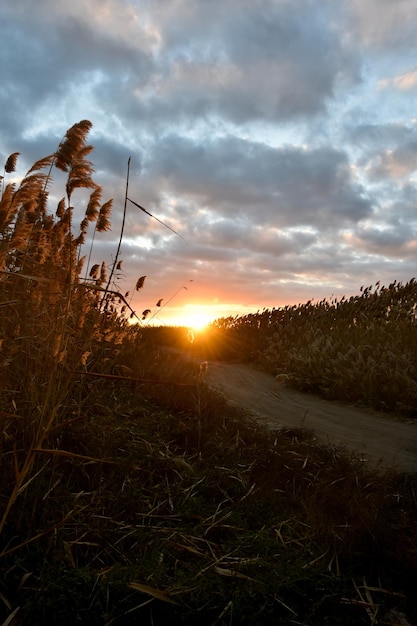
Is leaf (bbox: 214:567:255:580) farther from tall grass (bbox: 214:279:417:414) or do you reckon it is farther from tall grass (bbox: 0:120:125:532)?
tall grass (bbox: 214:279:417:414)

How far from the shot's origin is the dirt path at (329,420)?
15.4 ft

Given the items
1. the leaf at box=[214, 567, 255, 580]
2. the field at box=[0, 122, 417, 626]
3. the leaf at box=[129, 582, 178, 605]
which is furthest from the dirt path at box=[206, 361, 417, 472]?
the leaf at box=[129, 582, 178, 605]

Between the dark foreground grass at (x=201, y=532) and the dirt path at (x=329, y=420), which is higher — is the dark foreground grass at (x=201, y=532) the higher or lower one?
the lower one

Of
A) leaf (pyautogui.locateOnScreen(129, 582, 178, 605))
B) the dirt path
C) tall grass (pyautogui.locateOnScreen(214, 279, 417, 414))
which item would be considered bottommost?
leaf (pyautogui.locateOnScreen(129, 582, 178, 605))

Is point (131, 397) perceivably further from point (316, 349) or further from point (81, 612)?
point (316, 349)

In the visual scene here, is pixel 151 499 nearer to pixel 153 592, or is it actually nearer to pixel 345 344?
pixel 153 592

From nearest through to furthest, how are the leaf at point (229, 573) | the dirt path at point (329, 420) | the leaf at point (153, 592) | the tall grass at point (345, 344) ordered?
1. the leaf at point (153, 592)
2. the leaf at point (229, 573)
3. the dirt path at point (329, 420)
4. the tall grass at point (345, 344)

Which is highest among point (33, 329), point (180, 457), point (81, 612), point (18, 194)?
point (18, 194)

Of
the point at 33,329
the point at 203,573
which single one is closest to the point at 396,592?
the point at 203,573

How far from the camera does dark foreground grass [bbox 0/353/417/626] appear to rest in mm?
2258

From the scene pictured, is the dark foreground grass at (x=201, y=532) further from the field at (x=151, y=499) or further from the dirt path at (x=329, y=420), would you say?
the dirt path at (x=329, y=420)

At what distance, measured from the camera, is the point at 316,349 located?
26.8ft

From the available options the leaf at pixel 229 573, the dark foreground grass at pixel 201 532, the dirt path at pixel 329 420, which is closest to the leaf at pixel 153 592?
the dark foreground grass at pixel 201 532

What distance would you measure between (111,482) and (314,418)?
2.96m
